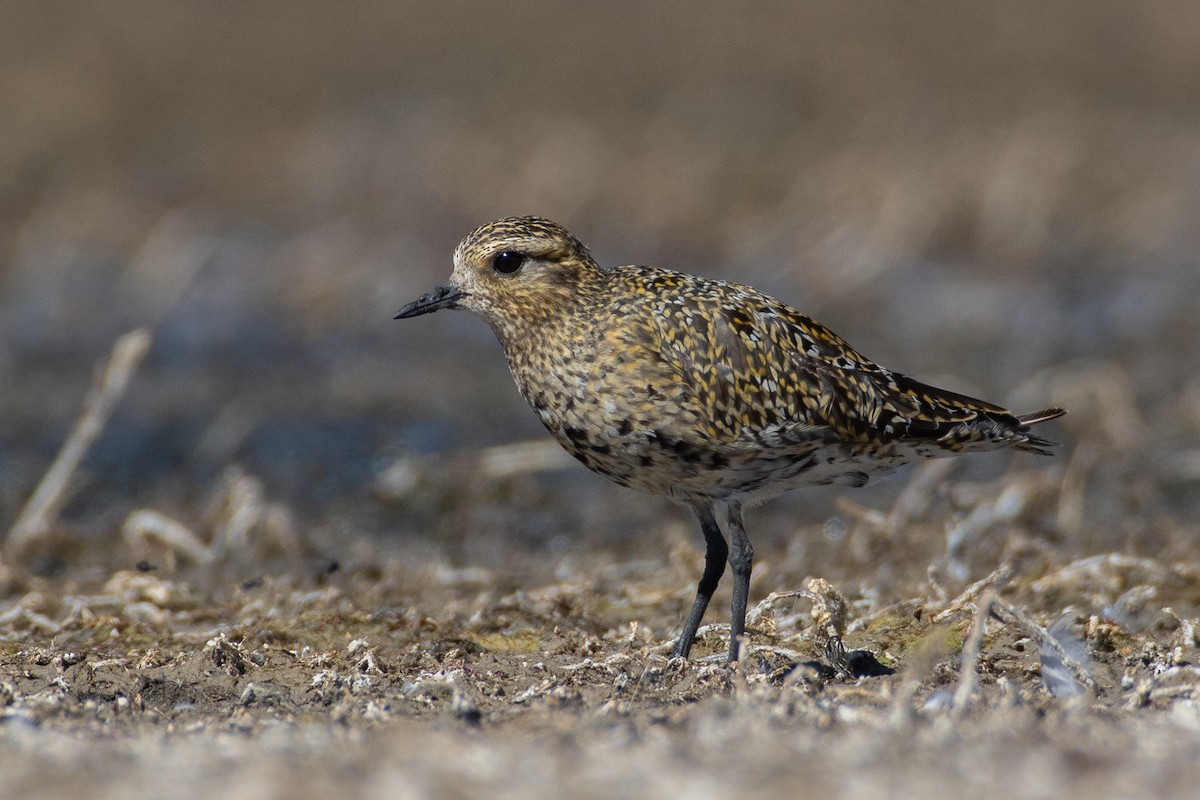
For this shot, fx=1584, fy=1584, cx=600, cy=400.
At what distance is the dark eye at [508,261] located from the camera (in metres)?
5.83

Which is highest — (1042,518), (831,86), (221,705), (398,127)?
(831,86)

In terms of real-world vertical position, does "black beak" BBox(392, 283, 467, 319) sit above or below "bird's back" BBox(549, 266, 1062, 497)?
above

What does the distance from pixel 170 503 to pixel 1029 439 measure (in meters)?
4.68

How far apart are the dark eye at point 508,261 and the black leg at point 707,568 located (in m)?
1.11

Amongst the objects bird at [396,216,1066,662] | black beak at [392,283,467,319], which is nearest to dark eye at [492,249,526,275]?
bird at [396,216,1066,662]

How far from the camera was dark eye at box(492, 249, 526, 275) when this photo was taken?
5832mm

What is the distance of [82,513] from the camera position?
27.7ft

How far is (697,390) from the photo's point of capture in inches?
215

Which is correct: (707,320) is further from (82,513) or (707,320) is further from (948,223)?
(948,223)

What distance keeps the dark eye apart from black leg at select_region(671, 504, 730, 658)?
1110 mm

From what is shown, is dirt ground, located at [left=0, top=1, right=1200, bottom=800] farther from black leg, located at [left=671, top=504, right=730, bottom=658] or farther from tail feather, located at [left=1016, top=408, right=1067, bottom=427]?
tail feather, located at [left=1016, top=408, right=1067, bottom=427]

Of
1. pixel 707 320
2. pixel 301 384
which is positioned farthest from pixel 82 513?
pixel 707 320

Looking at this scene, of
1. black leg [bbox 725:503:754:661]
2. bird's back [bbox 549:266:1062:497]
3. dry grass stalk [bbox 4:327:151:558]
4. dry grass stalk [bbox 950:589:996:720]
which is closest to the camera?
dry grass stalk [bbox 950:589:996:720]

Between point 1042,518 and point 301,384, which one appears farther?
point 301,384
